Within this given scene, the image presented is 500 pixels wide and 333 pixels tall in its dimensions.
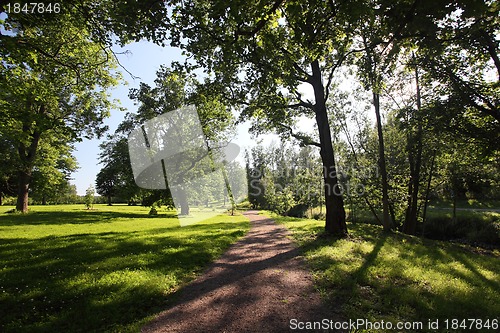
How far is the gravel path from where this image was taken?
4.65 metres

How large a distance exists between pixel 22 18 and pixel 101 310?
32.0ft

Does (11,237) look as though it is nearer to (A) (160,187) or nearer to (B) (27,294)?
(B) (27,294)

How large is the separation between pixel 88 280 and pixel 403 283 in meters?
8.80

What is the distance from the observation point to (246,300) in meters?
5.69

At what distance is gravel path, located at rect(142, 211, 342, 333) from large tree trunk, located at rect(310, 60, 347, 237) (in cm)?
473

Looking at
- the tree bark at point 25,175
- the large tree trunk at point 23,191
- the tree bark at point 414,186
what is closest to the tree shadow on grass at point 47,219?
the large tree trunk at point 23,191

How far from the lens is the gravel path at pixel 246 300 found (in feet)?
15.3

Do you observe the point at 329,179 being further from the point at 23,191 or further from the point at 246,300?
the point at 23,191

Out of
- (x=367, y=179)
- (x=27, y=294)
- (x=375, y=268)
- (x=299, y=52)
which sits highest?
(x=299, y=52)

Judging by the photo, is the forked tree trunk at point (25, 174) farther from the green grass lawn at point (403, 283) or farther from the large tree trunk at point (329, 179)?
the green grass lawn at point (403, 283)

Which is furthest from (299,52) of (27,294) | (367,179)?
(367,179)

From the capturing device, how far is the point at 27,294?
5.47 meters

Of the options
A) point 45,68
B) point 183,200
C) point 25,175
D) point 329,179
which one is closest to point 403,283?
point 329,179

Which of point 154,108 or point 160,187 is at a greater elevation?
Answer: point 154,108
